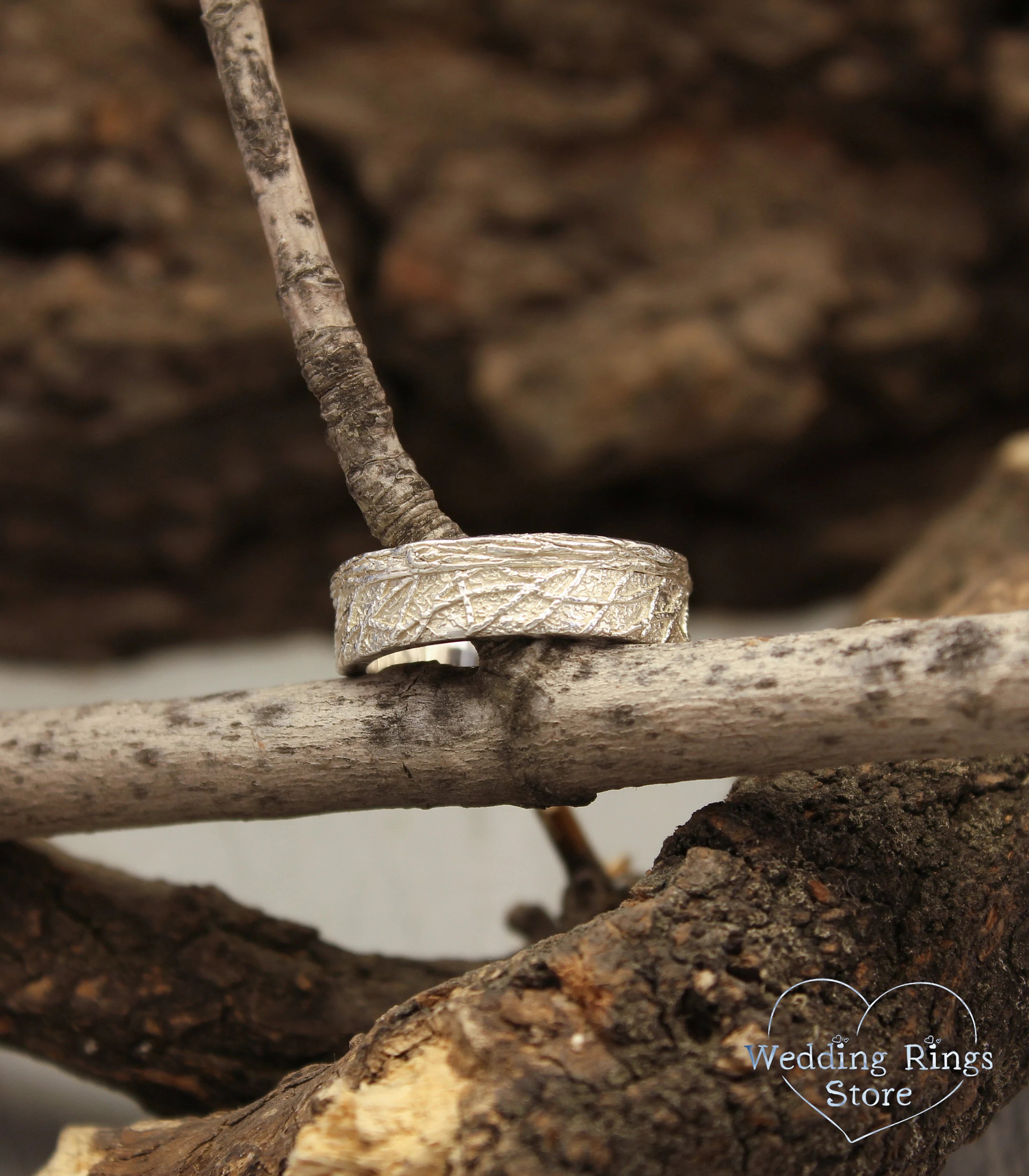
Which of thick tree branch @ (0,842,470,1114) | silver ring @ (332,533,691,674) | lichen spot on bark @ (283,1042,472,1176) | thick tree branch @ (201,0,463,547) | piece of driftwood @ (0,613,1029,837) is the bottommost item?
lichen spot on bark @ (283,1042,472,1176)

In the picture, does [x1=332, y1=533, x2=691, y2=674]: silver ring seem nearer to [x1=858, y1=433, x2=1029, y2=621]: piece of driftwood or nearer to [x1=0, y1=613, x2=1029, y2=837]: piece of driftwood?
[x1=0, y1=613, x2=1029, y2=837]: piece of driftwood

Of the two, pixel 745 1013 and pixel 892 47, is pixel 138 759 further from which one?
pixel 892 47

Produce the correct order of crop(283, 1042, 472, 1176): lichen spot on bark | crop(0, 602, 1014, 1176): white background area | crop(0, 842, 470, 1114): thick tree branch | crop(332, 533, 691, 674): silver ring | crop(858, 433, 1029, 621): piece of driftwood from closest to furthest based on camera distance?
crop(283, 1042, 472, 1176): lichen spot on bark, crop(332, 533, 691, 674): silver ring, crop(0, 842, 470, 1114): thick tree branch, crop(0, 602, 1014, 1176): white background area, crop(858, 433, 1029, 621): piece of driftwood

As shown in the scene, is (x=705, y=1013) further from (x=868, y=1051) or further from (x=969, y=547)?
(x=969, y=547)

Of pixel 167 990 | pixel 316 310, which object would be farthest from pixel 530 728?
pixel 167 990

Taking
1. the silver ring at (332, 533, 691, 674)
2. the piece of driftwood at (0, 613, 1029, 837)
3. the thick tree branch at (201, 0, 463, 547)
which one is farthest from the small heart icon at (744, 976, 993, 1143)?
the thick tree branch at (201, 0, 463, 547)

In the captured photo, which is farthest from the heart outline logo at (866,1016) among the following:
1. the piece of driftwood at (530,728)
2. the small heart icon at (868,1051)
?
the piece of driftwood at (530,728)
